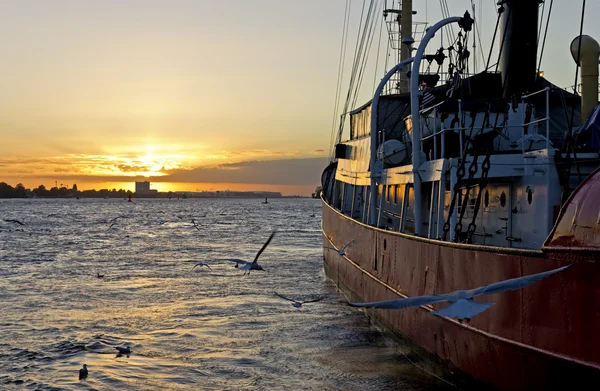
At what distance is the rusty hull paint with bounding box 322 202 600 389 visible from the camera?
26.1ft

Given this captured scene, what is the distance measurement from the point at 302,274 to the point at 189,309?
9628 millimetres

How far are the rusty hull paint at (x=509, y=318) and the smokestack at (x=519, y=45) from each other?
4078mm

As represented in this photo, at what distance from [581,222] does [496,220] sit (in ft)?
18.5

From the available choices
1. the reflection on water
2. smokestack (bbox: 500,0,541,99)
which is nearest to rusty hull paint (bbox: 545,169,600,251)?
the reflection on water

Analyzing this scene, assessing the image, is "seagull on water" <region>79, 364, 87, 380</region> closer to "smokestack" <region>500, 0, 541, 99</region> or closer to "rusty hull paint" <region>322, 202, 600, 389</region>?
"rusty hull paint" <region>322, 202, 600, 389</region>

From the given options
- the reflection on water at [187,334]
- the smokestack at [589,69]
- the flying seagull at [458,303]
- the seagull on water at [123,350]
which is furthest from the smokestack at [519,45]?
the seagull on water at [123,350]

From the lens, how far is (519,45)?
571 inches

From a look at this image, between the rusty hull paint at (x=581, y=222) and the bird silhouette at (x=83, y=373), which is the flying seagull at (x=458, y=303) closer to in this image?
the rusty hull paint at (x=581, y=222)

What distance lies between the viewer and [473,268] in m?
10.2

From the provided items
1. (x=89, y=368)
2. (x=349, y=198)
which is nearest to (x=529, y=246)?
(x=89, y=368)

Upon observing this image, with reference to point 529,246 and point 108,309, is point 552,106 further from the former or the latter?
point 108,309

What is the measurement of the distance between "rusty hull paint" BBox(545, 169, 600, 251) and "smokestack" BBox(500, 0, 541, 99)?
261 inches

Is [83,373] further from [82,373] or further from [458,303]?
[458,303]

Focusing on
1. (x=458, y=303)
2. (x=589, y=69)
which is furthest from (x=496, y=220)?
(x=458, y=303)
